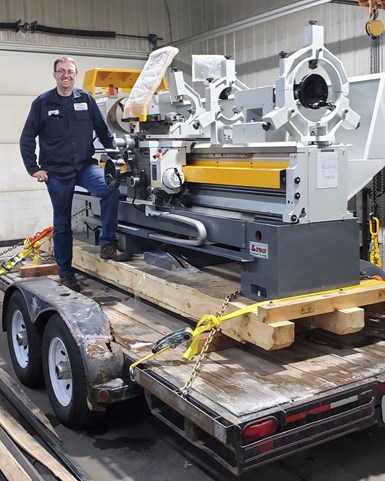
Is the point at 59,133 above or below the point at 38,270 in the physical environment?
above

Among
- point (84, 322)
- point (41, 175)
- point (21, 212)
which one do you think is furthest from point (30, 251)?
point (21, 212)

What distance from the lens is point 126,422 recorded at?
14.3ft

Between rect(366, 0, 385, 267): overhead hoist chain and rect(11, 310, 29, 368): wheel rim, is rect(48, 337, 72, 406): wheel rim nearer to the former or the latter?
rect(11, 310, 29, 368): wheel rim

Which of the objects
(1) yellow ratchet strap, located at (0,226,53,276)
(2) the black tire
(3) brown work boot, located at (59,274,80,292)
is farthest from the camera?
(1) yellow ratchet strap, located at (0,226,53,276)

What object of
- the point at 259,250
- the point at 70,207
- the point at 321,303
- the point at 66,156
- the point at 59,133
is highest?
Answer: the point at 59,133

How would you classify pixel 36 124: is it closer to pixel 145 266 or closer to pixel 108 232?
pixel 108 232

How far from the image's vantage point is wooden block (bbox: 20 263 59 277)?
572cm

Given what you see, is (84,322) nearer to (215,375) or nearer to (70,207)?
(215,375)

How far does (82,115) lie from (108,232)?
105 cm

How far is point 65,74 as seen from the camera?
16.7 feet

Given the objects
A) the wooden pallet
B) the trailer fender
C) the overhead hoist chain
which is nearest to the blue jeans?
the wooden pallet

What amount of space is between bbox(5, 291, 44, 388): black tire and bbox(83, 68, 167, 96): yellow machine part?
261 cm

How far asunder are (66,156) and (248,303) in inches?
95.0

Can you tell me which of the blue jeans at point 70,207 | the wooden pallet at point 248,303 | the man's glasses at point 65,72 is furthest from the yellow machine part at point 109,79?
the wooden pallet at point 248,303
